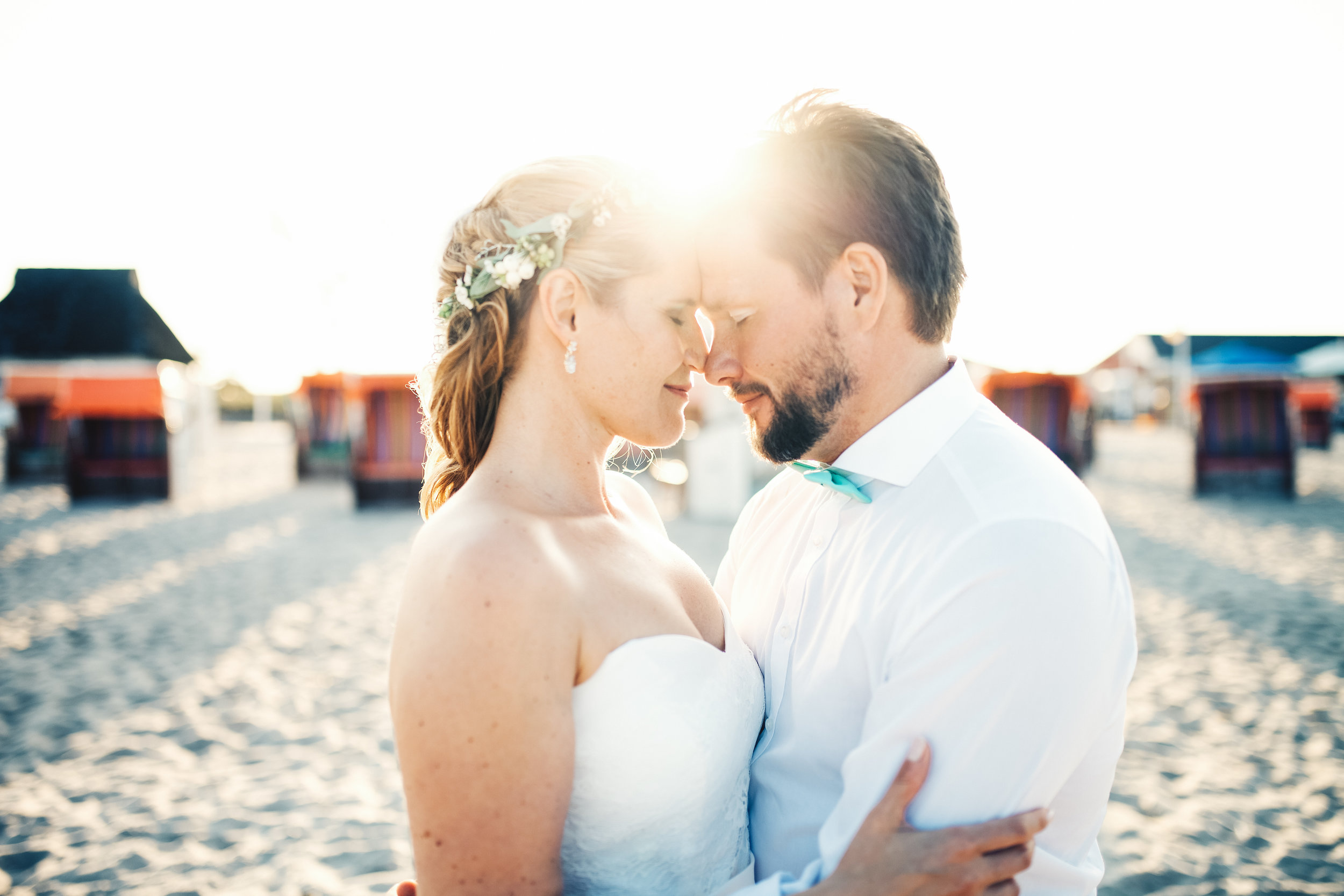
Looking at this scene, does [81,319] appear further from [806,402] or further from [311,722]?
[806,402]

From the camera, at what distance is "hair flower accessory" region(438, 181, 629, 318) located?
5.67 feet

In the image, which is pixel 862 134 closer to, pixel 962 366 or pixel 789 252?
pixel 789 252

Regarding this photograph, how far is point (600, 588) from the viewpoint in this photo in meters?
1.57

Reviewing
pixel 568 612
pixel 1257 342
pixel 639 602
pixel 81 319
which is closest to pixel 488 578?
pixel 568 612

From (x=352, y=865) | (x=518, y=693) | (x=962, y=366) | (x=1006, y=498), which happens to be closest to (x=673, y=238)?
(x=962, y=366)

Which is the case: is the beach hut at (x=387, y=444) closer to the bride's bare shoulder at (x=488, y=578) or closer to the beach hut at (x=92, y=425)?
the beach hut at (x=92, y=425)

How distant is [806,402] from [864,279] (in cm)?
32

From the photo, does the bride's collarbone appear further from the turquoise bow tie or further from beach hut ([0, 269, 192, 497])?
beach hut ([0, 269, 192, 497])

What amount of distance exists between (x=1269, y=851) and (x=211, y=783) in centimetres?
447

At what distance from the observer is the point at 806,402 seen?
187 centimetres

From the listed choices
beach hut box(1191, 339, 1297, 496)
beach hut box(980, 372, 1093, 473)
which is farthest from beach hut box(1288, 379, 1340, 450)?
beach hut box(980, 372, 1093, 473)

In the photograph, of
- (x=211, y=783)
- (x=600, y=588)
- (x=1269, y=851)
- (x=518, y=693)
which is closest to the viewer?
(x=518, y=693)

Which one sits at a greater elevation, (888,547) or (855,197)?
(855,197)

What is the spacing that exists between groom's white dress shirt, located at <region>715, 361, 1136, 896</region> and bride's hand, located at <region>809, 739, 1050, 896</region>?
3 centimetres
